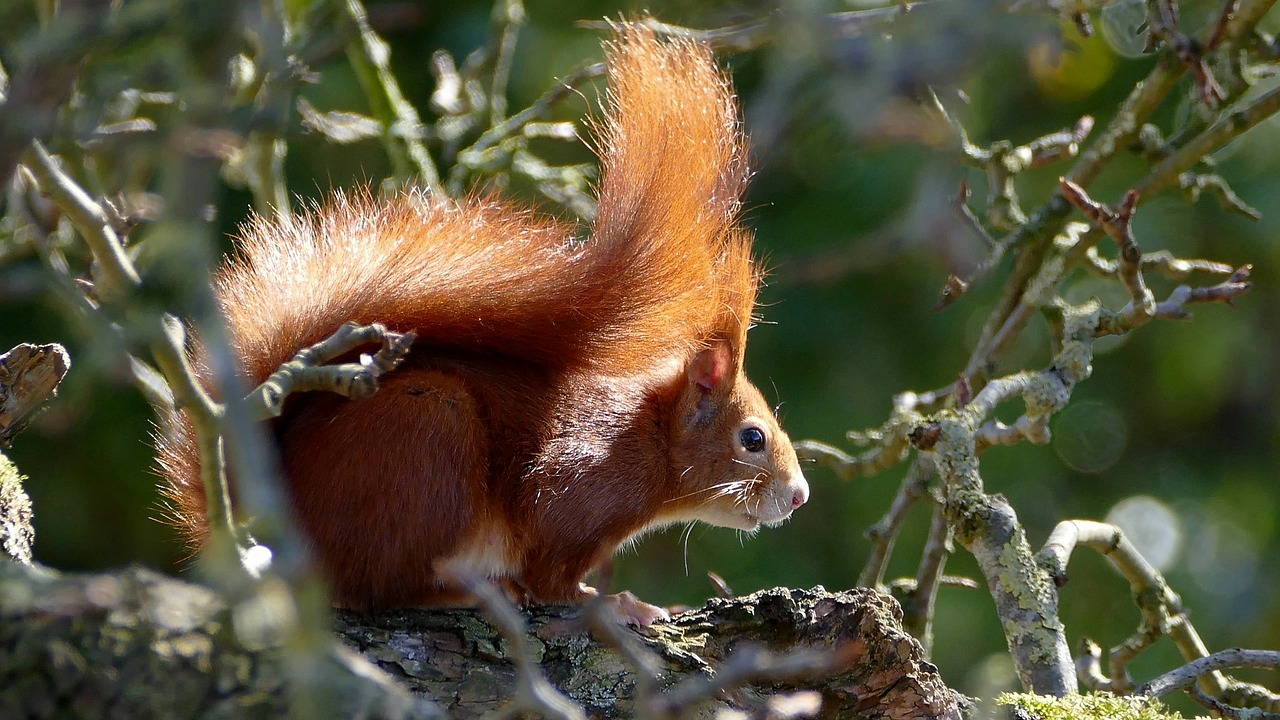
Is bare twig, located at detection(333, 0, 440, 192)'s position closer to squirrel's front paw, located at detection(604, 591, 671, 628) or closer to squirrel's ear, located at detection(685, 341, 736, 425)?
squirrel's ear, located at detection(685, 341, 736, 425)

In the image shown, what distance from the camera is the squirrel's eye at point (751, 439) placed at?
117 inches

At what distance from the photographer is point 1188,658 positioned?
8.70 feet

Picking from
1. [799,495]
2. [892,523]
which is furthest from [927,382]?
[892,523]

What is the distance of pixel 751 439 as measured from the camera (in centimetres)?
299

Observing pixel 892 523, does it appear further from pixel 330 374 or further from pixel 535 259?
pixel 330 374

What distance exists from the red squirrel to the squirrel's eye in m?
0.29

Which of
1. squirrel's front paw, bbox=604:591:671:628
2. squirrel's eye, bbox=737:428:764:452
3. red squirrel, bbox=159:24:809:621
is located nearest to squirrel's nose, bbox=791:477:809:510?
squirrel's eye, bbox=737:428:764:452

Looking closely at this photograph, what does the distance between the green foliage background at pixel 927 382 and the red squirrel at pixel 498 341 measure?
1.76 meters

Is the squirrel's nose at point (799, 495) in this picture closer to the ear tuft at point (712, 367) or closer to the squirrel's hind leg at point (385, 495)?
the ear tuft at point (712, 367)

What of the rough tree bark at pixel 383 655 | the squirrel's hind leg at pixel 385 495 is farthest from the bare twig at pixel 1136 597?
the squirrel's hind leg at pixel 385 495

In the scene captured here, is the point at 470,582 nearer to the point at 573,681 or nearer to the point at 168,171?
the point at 168,171

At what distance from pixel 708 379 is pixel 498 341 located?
66 cm

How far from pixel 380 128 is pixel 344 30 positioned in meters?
0.92

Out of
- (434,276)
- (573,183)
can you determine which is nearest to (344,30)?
(434,276)
